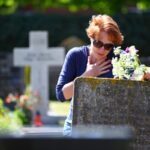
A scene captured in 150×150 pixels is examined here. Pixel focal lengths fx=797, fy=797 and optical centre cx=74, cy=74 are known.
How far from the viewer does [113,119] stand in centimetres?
513

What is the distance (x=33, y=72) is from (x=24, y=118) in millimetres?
2639

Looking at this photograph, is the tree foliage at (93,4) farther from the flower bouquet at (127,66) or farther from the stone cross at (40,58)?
the flower bouquet at (127,66)

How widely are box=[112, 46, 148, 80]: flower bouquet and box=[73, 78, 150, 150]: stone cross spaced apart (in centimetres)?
23

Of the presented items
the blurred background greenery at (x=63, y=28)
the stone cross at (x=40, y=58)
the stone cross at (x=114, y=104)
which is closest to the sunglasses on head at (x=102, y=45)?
the stone cross at (x=114, y=104)

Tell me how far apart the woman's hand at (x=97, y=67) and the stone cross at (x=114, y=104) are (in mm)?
304

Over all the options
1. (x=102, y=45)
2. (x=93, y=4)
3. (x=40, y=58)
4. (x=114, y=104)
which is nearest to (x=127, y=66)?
(x=102, y=45)

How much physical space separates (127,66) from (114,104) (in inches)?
19.7

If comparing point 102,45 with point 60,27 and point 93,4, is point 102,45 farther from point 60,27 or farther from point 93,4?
point 93,4

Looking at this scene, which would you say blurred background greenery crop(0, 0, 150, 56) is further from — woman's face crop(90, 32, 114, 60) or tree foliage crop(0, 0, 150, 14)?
woman's face crop(90, 32, 114, 60)

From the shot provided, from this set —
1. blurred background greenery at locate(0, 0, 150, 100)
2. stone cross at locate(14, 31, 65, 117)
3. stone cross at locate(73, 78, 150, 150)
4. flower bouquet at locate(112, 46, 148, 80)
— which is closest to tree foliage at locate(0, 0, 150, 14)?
blurred background greenery at locate(0, 0, 150, 100)

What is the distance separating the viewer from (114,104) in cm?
515

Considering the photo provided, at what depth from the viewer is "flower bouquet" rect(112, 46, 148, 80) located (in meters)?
5.43

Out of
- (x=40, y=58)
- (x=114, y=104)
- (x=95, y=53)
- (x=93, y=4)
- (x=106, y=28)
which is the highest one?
(x=93, y=4)

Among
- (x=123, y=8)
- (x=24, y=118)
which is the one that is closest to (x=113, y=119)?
(x=24, y=118)
